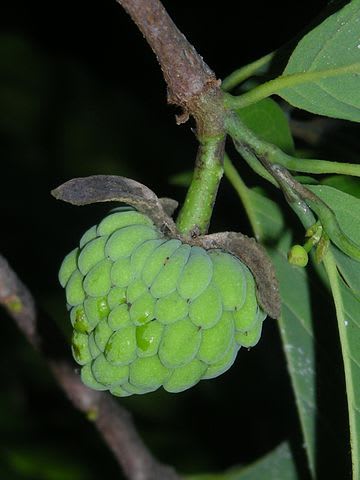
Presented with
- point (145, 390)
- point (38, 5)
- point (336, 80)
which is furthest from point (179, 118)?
point (38, 5)

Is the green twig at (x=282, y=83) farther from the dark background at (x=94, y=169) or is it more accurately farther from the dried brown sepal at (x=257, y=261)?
the dark background at (x=94, y=169)

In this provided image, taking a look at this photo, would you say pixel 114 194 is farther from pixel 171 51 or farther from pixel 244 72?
pixel 244 72

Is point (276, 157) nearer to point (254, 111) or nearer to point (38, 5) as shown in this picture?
point (254, 111)

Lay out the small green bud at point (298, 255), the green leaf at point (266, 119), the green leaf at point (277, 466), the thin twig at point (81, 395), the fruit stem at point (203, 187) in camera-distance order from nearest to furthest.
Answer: the small green bud at point (298, 255)
the fruit stem at point (203, 187)
the green leaf at point (266, 119)
the thin twig at point (81, 395)
the green leaf at point (277, 466)

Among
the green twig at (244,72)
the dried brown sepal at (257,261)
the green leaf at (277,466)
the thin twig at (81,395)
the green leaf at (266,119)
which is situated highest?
the green twig at (244,72)

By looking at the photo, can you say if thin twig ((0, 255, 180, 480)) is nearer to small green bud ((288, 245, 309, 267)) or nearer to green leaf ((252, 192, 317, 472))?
green leaf ((252, 192, 317, 472))

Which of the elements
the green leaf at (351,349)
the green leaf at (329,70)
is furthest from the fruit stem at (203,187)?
the green leaf at (351,349)

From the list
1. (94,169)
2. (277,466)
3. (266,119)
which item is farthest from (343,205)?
(94,169)
